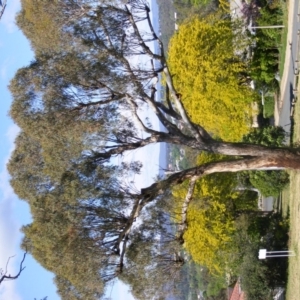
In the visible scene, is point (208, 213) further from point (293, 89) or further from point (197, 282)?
point (197, 282)

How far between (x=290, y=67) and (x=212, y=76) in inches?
159

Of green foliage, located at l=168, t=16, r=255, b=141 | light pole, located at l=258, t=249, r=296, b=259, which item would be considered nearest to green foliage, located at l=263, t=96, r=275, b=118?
green foliage, located at l=168, t=16, r=255, b=141

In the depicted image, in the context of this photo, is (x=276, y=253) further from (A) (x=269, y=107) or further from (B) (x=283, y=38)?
(A) (x=269, y=107)

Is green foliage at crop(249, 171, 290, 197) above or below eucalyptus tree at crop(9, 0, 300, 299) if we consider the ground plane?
above

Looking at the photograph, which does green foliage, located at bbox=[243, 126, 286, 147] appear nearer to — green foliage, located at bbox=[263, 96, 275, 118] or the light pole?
the light pole

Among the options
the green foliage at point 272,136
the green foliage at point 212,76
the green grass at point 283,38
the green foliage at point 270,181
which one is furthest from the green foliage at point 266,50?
the green foliage at point 270,181

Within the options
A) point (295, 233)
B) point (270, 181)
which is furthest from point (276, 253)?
point (270, 181)

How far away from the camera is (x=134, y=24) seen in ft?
55.4

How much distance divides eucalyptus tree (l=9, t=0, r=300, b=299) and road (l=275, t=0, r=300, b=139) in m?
10.6

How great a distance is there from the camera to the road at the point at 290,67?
25733 millimetres

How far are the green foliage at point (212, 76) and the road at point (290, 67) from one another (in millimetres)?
1963

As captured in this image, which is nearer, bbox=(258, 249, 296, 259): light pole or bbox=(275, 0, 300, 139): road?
bbox=(258, 249, 296, 259): light pole

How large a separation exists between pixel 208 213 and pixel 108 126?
12062mm

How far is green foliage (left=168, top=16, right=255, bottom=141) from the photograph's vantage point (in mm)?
27484
